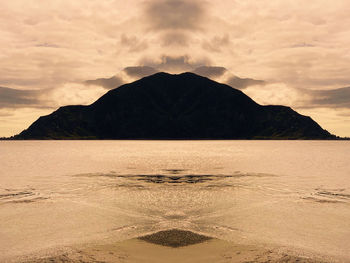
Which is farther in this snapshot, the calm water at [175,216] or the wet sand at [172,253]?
the calm water at [175,216]

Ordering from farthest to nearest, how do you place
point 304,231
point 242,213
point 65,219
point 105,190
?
point 105,190
point 242,213
point 65,219
point 304,231

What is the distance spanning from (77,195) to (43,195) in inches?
146

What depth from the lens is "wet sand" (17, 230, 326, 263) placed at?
14422 millimetres

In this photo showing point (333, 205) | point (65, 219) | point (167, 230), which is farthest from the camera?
point (333, 205)

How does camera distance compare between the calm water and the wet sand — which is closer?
the wet sand

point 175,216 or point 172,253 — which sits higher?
point 175,216

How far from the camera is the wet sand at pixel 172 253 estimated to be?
14.4m

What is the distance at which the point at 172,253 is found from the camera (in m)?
15.1

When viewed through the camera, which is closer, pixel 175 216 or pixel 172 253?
pixel 172 253

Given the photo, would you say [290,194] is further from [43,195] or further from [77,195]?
[43,195]

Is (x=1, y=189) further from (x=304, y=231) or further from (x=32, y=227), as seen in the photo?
(x=304, y=231)

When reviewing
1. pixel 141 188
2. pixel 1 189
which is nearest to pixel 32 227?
pixel 141 188

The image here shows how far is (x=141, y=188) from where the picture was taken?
3728cm

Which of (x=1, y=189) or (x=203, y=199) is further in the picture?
(x=1, y=189)
